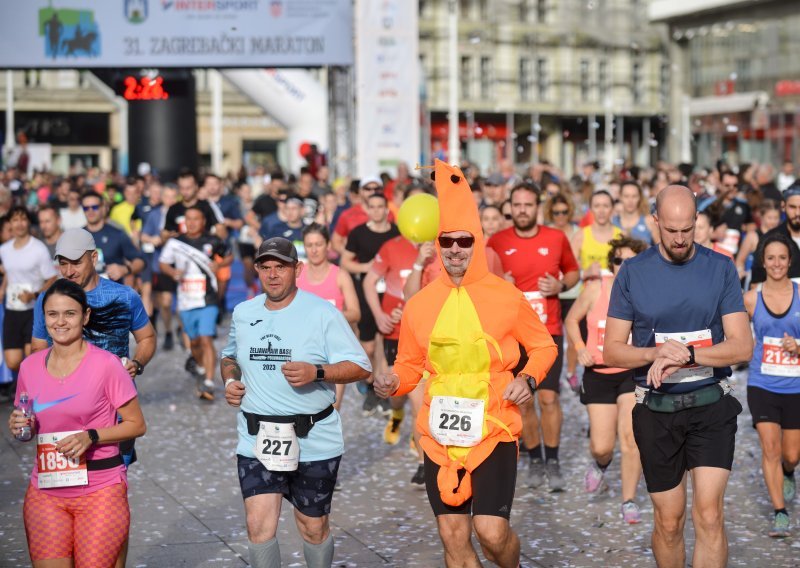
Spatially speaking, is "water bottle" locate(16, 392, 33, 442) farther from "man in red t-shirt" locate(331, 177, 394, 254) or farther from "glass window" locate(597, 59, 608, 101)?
"glass window" locate(597, 59, 608, 101)

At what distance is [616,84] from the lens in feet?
181

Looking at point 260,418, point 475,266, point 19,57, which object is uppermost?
point 19,57

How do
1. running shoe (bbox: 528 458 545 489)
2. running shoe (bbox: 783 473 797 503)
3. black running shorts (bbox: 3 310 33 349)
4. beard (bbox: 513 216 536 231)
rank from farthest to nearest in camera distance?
black running shorts (bbox: 3 310 33 349) → beard (bbox: 513 216 536 231) → running shoe (bbox: 528 458 545 489) → running shoe (bbox: 783 473 797 503)

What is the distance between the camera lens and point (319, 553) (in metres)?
5.89

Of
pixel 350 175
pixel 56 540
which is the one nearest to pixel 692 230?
pixel 56 540

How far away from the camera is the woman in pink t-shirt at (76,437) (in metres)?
5.27

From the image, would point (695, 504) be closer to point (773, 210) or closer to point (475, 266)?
point (475, 266)

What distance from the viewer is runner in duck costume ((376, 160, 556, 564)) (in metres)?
5.59

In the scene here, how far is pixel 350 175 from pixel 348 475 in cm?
1168

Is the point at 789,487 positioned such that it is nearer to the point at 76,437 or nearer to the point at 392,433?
the point at 392,433

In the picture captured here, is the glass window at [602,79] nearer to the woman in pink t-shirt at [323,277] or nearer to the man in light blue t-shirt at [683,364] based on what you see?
the woman in pink t-shirt at [323,277]

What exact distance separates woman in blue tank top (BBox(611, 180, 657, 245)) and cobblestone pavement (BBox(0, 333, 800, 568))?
2269mm

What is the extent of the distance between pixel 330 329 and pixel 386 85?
14.4 m

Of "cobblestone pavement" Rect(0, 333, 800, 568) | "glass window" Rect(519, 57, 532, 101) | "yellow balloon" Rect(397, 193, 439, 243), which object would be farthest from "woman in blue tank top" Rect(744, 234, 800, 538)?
"glass window" Rect(519, 57, 532, 101)
